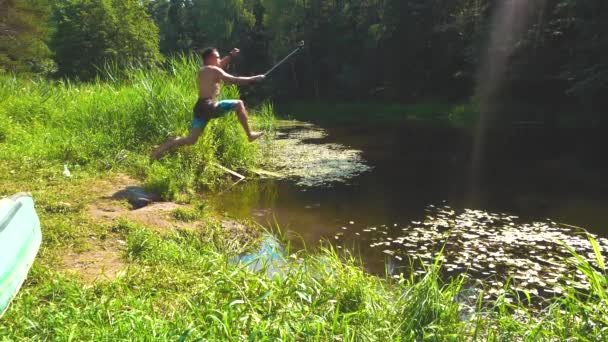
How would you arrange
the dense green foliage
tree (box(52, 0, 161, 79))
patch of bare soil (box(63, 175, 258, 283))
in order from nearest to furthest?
patch of bare soil (box(63, 175, 258, 283)) < the dense green foliage < tree (box(52, 0, 161, 79))

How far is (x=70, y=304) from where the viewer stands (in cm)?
270

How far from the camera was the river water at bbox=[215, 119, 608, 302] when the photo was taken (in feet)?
15.5

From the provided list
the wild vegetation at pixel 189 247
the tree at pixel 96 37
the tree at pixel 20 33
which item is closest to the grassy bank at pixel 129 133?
the wild vegetation at pixel 189 247

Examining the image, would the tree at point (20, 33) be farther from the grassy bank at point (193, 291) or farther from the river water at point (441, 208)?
the grassy bank at point (193, 291)

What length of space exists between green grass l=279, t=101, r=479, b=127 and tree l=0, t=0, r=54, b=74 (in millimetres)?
16758

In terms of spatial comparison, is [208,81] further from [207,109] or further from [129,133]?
[129,133]

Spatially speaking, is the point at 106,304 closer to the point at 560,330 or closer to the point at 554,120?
the point at 560,330

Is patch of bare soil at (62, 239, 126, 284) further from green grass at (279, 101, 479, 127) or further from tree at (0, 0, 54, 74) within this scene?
tree at (0, 0, 54, 74)

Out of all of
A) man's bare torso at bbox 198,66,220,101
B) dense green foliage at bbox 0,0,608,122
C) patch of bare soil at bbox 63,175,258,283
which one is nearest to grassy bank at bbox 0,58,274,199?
patch of bare soil at bbox 63,175,258,283

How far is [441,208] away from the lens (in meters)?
6.62

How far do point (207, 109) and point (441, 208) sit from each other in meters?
3.40

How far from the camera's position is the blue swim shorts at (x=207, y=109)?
6.18m

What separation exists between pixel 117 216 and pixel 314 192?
11.2 feet

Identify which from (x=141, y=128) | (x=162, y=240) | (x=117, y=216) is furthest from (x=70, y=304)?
(x=141, y=128)
